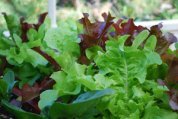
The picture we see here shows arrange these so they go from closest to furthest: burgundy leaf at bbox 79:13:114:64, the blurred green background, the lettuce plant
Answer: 1. the lettuce plant
2. burgundy leaf at bbox 79:13:114:64
3. the blurred green background

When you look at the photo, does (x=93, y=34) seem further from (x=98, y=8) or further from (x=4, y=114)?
(x=98, y=8)

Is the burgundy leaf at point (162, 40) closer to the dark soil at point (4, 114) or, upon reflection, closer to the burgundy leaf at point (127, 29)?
the burgundy leaf at point (127, 29)

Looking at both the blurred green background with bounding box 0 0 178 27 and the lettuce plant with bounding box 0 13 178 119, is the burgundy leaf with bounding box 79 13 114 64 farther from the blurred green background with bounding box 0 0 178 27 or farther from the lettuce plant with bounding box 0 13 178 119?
the blurred green background with bounding box 0 0 178 27

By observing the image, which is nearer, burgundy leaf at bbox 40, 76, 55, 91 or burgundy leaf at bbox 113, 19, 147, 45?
burgundy leaf at bbox 40, 76, 55, 91

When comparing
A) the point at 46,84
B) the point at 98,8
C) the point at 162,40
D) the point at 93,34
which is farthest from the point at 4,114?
the point at 98,8

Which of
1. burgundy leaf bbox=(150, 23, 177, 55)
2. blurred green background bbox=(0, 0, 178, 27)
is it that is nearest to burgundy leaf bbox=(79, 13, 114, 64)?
burgundy leaf bbox=(150, 23, 177, 55)

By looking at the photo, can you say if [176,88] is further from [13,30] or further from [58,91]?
[13,30]

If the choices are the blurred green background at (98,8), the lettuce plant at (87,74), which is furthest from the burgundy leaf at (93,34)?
the blurred green background at (98,8)

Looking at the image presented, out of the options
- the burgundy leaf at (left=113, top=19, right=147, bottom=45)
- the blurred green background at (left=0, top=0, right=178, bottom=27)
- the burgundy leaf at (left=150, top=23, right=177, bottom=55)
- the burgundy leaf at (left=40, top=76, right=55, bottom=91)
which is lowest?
the blurred green background at (left=0, top=0, right=178, bottom=27)

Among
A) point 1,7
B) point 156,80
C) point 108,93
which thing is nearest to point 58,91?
point 108,93
